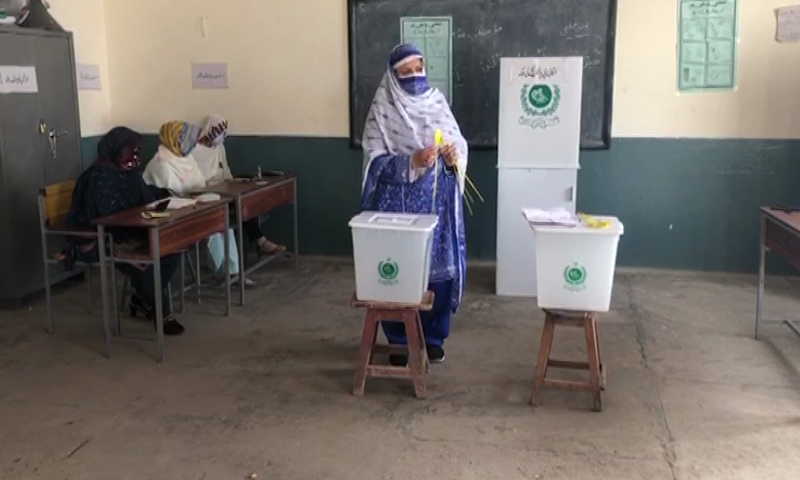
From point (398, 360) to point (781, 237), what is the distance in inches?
78.1

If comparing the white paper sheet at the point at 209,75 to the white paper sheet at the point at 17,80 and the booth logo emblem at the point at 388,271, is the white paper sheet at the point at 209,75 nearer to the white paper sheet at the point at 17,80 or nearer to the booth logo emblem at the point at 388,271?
the white paper sheet at the point at 17,80

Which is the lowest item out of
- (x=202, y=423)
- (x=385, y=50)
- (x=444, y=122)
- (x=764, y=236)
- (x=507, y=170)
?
(x=202, y=423)

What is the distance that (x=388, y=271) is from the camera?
124 inches

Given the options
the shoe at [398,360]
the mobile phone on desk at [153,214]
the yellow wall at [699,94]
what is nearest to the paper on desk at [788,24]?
the yellow wall at [699,94]

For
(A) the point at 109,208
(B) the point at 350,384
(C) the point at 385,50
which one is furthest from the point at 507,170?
(A) the point at 109,208

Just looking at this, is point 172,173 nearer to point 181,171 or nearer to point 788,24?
point 181,171

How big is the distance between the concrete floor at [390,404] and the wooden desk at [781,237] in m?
0.22

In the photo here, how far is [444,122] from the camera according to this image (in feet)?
11.8

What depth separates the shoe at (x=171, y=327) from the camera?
13.8ft

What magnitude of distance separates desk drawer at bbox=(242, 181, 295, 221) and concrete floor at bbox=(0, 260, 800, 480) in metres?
0.66

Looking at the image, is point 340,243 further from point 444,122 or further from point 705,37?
point 705,37

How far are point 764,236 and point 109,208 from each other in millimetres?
3431

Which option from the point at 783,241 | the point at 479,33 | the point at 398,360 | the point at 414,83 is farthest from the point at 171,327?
the point at 783,241

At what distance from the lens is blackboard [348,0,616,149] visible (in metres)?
5.23
